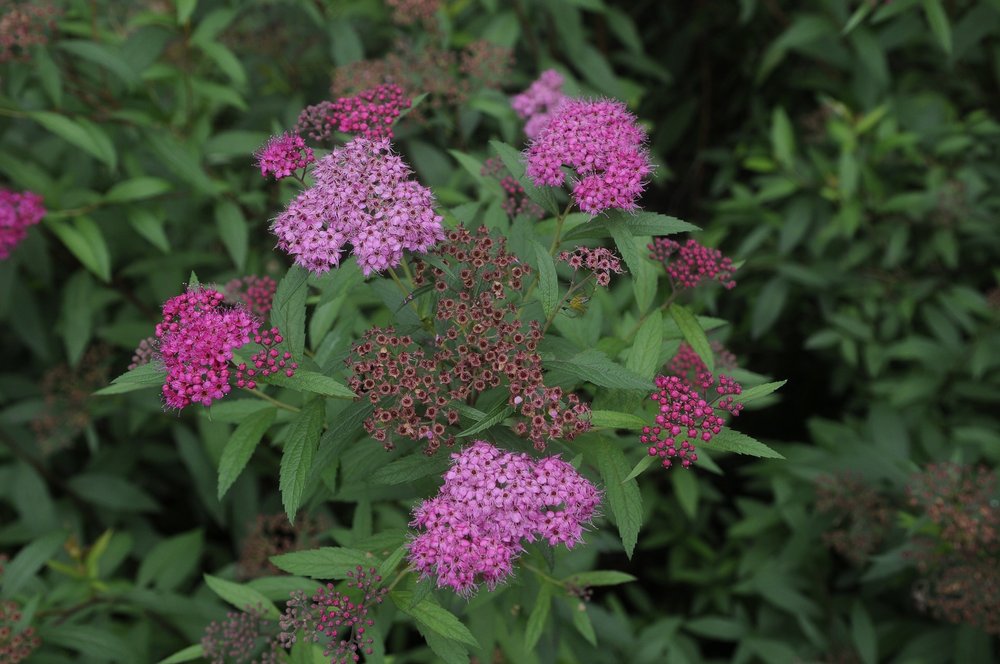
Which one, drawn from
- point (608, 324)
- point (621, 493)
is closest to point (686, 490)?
point (608, 324)

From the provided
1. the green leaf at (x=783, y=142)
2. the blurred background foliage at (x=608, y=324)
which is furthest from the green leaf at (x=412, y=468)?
the green leaf at (x=783, y=142)

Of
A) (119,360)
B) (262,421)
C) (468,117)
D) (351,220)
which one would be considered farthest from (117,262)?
(351,220)

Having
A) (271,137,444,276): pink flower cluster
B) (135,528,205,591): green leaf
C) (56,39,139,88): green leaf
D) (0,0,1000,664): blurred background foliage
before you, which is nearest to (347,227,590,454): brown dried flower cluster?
(271,137,444,276): pink flower cluster

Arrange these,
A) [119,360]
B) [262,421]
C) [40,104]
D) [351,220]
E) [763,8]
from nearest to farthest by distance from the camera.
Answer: [351,220] → [262,421] → [40,104] → [119,360] → [763,8]

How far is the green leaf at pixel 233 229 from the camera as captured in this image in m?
3.99

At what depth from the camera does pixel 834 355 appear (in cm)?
504

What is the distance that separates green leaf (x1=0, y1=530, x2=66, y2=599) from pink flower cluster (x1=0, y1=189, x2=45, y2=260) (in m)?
1.27

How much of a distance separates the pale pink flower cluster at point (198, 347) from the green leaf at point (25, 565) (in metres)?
2.02

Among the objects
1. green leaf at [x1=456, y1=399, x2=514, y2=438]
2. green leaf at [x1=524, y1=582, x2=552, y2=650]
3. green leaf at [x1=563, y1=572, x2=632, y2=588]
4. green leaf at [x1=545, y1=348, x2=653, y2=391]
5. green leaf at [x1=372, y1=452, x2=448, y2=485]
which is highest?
green leaf at [x1=545, y1=348, x2=653, y2=391]

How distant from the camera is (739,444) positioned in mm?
2193

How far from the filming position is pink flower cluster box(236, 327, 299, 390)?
2160mm

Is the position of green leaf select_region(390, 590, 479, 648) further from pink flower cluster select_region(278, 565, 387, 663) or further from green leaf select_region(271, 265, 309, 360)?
green leaf select_region(271, 265, 309, 360)

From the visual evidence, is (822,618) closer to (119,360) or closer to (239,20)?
(119,360)

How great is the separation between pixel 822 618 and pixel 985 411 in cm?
159
